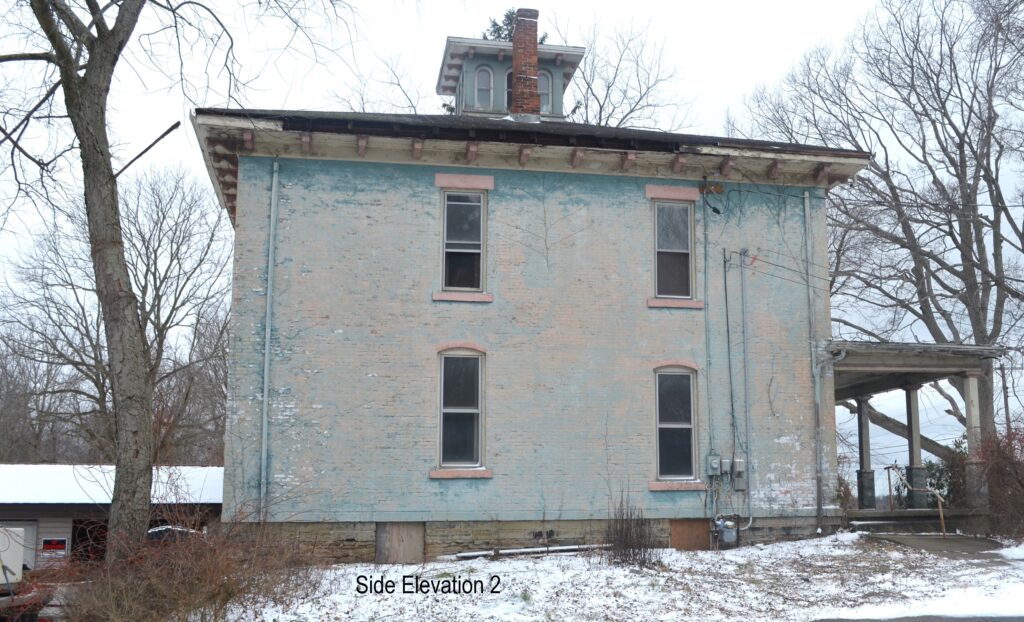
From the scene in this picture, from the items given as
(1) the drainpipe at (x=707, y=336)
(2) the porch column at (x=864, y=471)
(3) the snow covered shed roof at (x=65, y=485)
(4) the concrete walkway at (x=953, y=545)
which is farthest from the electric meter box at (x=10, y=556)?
(2) the porch column at (x=864, y=471)

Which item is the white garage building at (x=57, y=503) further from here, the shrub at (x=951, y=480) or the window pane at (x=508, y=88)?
the shrub at (x=951, y=480)

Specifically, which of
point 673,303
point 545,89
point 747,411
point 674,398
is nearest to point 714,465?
point 747,411

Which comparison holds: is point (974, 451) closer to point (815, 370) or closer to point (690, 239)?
point (815, 370)

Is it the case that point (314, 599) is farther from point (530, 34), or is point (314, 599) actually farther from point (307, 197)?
point (530, 34)

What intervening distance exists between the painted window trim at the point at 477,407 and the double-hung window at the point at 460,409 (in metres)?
0.02

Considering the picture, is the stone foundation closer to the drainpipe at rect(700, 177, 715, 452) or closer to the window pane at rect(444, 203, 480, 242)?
the drainpipe at rect(700, 177, 715, 452)

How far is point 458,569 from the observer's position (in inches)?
508

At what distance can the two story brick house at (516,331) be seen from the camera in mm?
14227

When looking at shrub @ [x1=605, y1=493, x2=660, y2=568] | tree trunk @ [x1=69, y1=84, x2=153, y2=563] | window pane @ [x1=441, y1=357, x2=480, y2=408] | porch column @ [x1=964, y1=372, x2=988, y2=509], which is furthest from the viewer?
porch column @ [x1=964, y1=372, x2=988, y2=509]

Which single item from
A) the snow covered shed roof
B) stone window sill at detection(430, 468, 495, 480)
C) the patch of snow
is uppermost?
stone window sill at detection(430, 468, 495, 480)

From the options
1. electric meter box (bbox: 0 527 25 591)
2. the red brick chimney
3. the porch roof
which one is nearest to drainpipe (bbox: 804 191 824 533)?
the porch roof

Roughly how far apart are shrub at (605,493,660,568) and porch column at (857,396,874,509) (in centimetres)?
683

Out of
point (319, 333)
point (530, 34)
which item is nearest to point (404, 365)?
point (319, 333)

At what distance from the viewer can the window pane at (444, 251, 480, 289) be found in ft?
49.8
